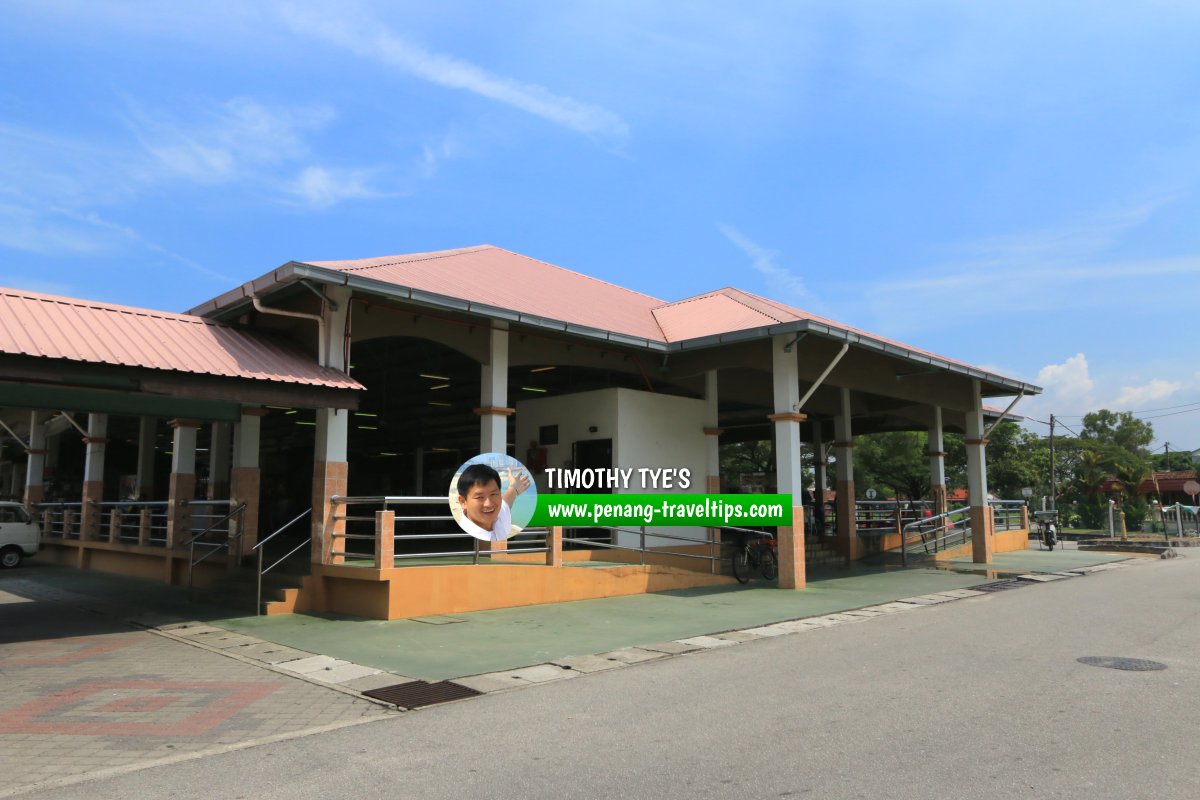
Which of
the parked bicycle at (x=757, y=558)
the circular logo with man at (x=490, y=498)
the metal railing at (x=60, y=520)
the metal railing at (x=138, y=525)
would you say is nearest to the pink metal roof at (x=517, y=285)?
the circular logo with man at (x=490, y=498)

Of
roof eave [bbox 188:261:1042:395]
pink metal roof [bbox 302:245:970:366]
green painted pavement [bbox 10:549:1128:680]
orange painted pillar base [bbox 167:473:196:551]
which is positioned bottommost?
green painted pavement [bbox 10:549:1128:680]

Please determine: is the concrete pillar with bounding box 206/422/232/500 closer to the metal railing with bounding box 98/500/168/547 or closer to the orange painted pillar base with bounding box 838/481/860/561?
the metal railing with bounding box 98/500/168/547

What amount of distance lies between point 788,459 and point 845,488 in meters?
7.56

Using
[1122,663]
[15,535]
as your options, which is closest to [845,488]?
[1122,663]

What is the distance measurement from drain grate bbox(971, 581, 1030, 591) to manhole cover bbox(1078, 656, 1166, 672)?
726 cm

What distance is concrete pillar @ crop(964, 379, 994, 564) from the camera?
67.7 feet

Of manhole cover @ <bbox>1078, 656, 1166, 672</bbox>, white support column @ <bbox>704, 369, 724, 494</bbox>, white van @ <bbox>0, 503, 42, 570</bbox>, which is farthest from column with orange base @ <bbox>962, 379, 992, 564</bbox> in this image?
white van @ <bbox>0, 503, 42, 570</bbox>

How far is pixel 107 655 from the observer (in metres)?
8.80

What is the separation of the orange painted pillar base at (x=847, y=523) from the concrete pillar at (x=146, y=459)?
1749 cm

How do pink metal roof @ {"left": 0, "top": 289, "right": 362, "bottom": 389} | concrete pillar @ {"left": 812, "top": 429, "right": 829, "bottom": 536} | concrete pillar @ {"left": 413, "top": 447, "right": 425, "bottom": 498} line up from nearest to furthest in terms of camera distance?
pink metal roof @ {"left": 0, "top": 289, "right": 362, "bottom": 389} < concrete pillar @ {"left": 812, "top": 429, "right": 829, "bottom": 536} < concrete pillar @ {"left": 413, "top": 447, "right": 425, "bottom": 498}

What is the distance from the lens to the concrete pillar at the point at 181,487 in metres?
15.5

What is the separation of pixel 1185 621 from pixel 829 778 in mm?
8583

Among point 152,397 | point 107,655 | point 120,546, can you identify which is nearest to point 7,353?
point 152,397

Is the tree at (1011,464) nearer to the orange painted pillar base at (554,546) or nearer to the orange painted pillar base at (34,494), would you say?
the orange painted pillar base at (554,546)
